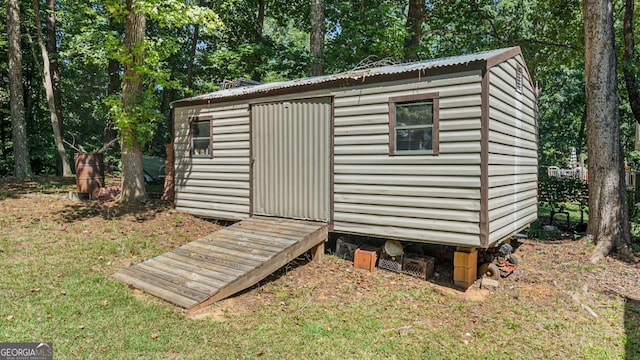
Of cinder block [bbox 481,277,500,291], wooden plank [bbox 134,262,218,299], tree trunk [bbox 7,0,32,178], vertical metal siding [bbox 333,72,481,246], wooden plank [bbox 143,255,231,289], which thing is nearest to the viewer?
wooden plank [bbox 134,262,218,299]

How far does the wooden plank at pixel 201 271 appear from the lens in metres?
4.80

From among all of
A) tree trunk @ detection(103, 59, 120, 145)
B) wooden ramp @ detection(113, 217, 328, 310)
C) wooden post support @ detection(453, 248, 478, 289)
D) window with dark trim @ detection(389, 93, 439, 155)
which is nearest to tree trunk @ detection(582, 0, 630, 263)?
wooden post support @ detection(453, 248, 478, 289)

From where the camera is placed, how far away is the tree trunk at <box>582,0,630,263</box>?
7.20m

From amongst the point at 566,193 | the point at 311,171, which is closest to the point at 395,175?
the point at 311,171

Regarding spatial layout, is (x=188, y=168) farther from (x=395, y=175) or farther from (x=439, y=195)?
(x=439, y=195)

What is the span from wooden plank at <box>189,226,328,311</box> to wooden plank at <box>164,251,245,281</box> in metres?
0.13

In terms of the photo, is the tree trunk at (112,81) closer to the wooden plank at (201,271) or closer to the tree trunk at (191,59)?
the tree trunk at (191,59)

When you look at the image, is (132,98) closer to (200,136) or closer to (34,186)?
(200,136)

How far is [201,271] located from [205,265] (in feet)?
0.58

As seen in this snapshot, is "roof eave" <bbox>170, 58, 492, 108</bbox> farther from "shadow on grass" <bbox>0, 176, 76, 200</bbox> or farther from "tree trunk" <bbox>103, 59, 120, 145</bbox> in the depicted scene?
"tree trunk" <bbox>103, 59, 120, 145</bbox>

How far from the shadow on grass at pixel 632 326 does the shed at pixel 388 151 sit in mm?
1744

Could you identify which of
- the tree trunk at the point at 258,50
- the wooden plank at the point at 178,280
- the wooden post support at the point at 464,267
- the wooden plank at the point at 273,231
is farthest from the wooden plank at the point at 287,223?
the tree trunk at the point at 258,50

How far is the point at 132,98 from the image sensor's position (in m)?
8.54

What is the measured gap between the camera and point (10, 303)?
4.34m
